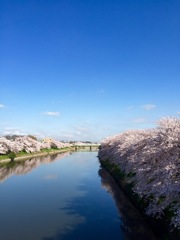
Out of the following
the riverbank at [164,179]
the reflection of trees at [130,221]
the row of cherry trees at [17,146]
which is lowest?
the reflection of trees at [130,221]

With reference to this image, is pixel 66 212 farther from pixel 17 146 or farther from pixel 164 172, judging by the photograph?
pixel 17 146

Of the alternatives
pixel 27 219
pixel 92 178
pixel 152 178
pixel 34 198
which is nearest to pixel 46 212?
pixel 27 219

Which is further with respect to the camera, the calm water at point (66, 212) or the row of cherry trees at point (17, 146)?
the row of cherry trees at point (17, 146)

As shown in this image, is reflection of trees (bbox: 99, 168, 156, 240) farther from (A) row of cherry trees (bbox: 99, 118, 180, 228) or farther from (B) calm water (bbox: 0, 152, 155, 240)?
(A) row of cherry trees (bbox: 99, 118, 180, 228)

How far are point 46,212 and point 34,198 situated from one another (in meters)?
6.01

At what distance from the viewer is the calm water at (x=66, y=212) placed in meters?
18.7

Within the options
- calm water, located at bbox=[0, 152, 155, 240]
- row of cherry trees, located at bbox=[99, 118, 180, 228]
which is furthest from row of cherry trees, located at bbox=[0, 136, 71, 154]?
row of cherry trees, located at bbox=[99, 118, 180, 228]

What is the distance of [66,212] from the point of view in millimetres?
24031

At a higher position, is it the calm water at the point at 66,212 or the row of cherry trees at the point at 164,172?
the row of cherry trees at the point at 164,172

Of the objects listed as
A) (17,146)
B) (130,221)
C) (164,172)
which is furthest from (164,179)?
(17,146)

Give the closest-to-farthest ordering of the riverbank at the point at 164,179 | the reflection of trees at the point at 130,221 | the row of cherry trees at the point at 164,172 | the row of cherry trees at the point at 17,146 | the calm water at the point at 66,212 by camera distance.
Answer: the row of cherry trees at the point at 164,172, the riverbank at the point at 164,179, the reflection of trees at the point at 130,221, the calm water at the point at 66,212, the row of cherry trees at the point at 17,146

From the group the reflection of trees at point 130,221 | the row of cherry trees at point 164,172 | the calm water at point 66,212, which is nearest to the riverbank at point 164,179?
the row of cherry trees at point 164,172

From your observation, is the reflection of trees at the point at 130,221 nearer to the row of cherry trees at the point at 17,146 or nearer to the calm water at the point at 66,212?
the calm water at the point at 66,212

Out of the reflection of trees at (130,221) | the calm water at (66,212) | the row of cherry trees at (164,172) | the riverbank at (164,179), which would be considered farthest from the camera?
the calm water at (66,212)
